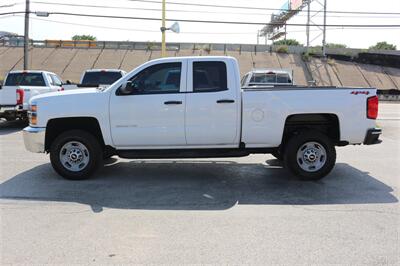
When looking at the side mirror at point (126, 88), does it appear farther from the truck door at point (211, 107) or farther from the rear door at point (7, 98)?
the rear door at point (7, 98)

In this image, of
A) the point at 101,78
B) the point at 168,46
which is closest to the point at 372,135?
the point at 101,78

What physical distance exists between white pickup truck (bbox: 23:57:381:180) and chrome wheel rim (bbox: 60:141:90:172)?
0.05 feet

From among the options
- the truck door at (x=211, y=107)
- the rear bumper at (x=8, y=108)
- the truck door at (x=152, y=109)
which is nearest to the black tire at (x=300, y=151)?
the truck door at (x=211, y=107)

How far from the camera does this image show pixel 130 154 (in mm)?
Answer: 7277

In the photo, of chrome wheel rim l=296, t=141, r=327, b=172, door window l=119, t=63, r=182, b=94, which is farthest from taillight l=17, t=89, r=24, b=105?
chrome wheel rim l=296, t=141, r=327, b=172

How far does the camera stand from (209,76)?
726 centimetres

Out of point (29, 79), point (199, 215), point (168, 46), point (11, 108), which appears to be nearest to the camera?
point (199, 215)

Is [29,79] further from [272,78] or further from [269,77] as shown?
[272,78]

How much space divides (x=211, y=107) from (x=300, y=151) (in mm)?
1659

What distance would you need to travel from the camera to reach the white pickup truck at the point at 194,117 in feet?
23.4

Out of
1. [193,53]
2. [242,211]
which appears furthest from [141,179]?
[193,53]

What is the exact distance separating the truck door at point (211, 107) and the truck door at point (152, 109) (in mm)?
132

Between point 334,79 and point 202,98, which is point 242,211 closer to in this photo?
point 202,98

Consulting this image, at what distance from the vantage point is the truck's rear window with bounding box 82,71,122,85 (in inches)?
629
